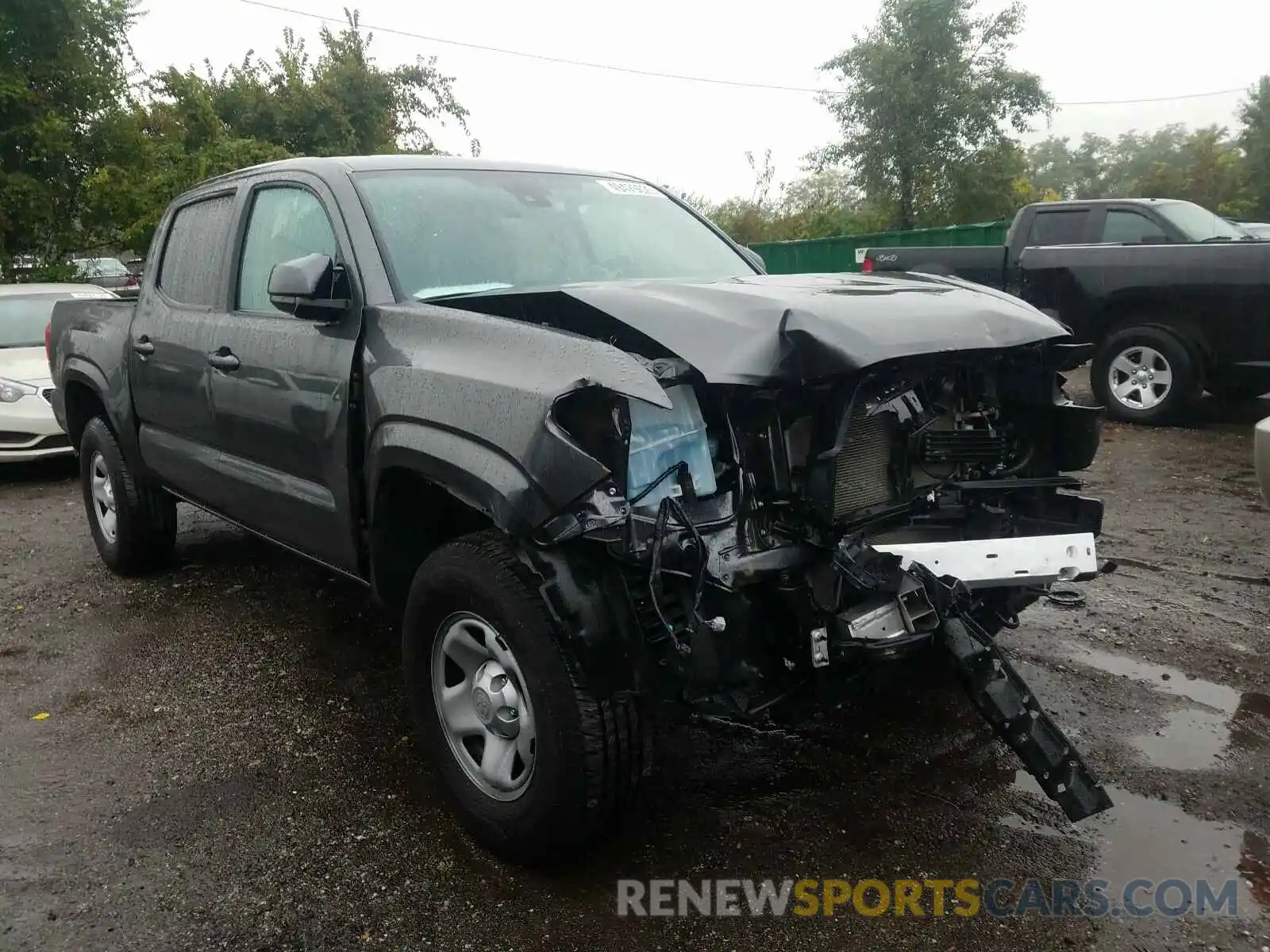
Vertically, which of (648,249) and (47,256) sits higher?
(47,256)

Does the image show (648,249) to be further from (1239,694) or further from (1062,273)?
(1062,273)

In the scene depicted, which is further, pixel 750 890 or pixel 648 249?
pixel 648 249

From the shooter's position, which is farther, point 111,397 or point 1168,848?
point 111,397

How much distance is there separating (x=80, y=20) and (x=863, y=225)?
56.2 ft

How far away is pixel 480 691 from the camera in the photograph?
269cm

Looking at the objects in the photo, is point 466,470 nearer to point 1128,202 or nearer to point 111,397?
point 111,397

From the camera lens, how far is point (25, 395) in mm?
7641

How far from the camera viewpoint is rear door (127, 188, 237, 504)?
4.02m

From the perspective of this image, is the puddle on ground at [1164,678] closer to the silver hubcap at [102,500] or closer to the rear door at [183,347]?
the rear door at [183,347]

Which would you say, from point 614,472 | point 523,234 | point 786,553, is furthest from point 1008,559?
point 523,234

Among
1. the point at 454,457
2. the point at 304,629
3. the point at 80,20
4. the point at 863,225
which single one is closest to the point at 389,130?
the point at 80,20

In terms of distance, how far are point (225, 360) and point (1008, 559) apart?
2819mm

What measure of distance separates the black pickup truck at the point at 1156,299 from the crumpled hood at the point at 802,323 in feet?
18.6

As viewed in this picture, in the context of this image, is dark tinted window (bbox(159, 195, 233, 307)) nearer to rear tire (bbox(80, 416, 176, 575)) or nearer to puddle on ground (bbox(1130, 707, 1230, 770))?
rear tire (bbox(80, 416, 176, 575))
